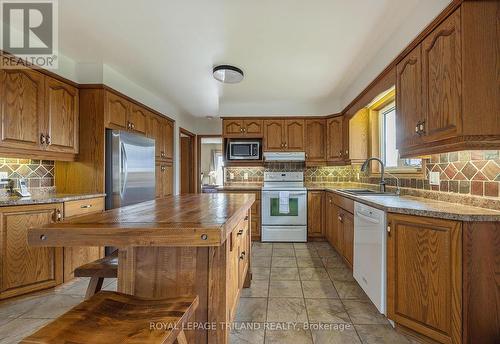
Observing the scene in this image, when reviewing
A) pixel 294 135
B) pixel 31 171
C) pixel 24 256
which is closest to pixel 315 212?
pixel 294 135

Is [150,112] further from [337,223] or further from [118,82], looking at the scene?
[337,223]

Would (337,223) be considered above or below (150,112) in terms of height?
below

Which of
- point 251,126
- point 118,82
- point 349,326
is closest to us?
point 349,326

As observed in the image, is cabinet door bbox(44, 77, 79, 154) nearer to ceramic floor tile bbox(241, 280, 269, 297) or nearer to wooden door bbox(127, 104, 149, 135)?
wooden door bbox(127, 104, 149, 135)

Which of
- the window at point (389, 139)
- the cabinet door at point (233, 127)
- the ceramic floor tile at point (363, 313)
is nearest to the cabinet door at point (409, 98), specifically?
the window at point (389, 139)

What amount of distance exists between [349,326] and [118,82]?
3.45 meters

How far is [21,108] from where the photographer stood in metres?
2.11

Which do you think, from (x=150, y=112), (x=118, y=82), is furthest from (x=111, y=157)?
(x=150, y=112)

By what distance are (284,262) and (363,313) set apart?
115 centimetres

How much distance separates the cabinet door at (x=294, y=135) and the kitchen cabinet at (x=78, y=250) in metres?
2.78

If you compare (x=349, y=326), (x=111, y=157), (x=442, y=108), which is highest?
(x=442, y=108)

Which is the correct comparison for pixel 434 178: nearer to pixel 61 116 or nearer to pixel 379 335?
pixel 379 335

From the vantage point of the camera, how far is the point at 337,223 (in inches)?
119

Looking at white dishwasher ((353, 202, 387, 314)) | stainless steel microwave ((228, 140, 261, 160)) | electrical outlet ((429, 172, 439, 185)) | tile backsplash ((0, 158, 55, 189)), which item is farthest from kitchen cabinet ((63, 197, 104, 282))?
electrical outlet ((429, 172, 439, 185))
